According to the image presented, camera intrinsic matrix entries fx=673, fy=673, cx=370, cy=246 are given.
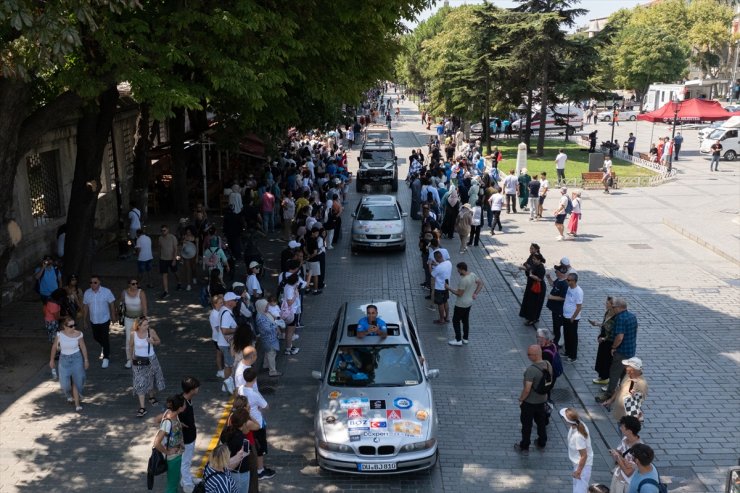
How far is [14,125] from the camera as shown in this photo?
35.6 feet

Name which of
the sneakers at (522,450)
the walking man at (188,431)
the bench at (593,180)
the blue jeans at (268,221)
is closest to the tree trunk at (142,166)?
the blue jeans at (268,221)

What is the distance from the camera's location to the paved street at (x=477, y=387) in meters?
8.44

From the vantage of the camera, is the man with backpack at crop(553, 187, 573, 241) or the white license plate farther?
the man with backpack at crop(553, 187, 573, 241)

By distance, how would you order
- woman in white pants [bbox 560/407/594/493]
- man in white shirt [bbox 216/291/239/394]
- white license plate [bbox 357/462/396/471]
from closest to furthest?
woman in white pants [bbox 560/407/594/493] < white license plate [bbox 357/462/396/471] < man in white shirt [bbox 216/291/239/394]

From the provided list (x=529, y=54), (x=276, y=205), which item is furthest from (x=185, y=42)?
(x=529, y=54)

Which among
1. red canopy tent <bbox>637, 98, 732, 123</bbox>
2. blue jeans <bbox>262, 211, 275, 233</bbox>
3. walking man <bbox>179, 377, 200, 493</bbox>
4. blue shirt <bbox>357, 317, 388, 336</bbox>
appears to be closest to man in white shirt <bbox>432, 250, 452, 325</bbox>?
blue shirt <bbox>357, 317, 388, 336</bbox>

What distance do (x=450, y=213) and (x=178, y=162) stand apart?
9.55 metres

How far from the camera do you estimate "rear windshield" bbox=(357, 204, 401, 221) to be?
19.5 metres

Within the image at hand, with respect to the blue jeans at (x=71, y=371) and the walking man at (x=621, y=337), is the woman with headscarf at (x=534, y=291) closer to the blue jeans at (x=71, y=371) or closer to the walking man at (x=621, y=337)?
the walking man at (x=621, y=337)

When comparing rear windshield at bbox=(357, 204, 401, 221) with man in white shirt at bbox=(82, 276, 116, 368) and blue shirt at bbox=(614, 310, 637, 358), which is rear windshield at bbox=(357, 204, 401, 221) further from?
blue shirt at bbox=(614, 310, 637, 358)

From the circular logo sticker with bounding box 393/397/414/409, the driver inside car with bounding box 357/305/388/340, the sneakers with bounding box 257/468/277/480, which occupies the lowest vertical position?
the sneakers with bounding box 257/468/277/480

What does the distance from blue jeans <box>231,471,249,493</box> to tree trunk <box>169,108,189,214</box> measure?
17516 mm

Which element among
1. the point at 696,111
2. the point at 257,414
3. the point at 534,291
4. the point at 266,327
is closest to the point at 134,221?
the point at 266,327

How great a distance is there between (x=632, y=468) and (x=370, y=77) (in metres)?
11.0
